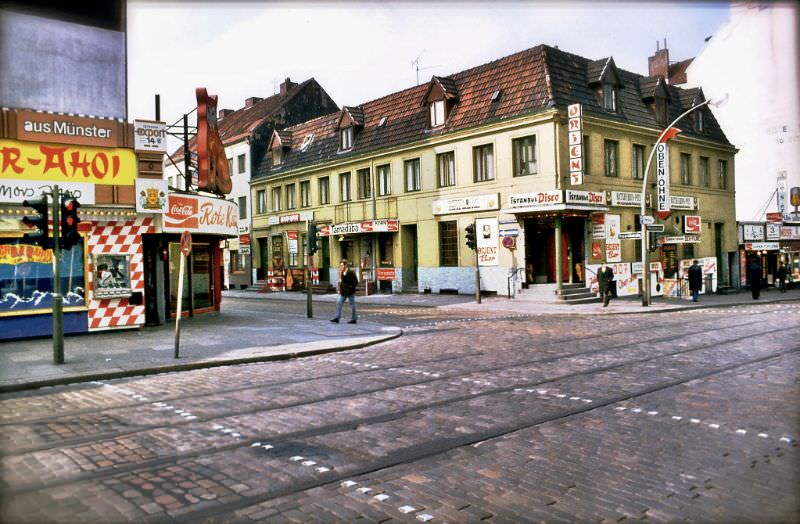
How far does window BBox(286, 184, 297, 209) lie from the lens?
137 ft

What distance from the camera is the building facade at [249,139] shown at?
149ft

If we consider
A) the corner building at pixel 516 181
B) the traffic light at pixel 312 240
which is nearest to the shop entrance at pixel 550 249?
the corner building at pixel 516 181

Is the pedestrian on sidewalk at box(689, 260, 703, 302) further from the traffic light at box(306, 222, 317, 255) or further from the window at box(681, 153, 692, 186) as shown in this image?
the traffic light at box(306, 222, 317, 255)

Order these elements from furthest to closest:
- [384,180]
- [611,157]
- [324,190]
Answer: [324,190] → [384,180] → [611,157]

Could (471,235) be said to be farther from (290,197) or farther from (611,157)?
(290,197)

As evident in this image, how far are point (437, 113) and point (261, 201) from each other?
708 inches

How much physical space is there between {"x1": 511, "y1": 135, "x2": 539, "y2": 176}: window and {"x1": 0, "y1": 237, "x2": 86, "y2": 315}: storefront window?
18802 mm

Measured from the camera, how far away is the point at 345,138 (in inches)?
1497

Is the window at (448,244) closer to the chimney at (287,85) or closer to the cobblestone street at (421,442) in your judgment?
the cobblestone street at (421,442)

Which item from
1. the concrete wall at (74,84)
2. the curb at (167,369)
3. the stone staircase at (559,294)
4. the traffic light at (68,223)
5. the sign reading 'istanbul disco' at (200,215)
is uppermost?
the concrete wall at (74,84)

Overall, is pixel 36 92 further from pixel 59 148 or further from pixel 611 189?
pixel 611 189

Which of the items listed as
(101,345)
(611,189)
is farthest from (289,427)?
(611,189)

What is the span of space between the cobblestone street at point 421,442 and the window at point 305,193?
2945cm

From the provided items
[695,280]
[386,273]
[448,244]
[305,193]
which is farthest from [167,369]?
[305,193]
